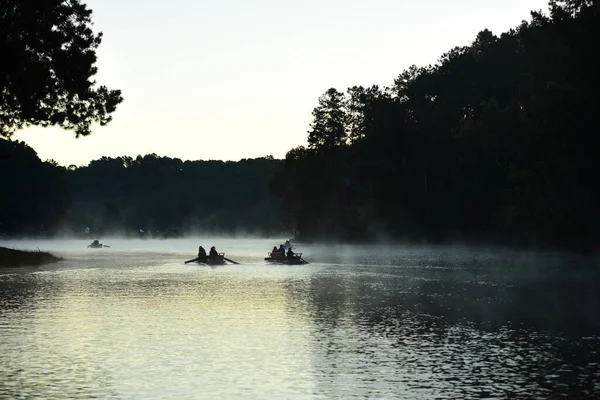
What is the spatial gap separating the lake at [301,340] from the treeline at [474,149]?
1206 inches

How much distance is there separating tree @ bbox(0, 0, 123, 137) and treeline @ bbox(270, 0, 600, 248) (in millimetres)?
41728

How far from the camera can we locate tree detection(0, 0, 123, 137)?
6141 centimetres

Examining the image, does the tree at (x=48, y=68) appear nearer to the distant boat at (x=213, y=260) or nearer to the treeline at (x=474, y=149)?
the distant boat at (x=213, y=260)

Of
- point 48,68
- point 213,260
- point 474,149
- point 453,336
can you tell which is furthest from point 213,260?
point 453,336

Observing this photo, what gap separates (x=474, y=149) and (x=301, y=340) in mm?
107880

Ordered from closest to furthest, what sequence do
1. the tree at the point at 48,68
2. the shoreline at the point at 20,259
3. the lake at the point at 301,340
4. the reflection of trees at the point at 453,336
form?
1. the lake at the point at 301,340
2. the reflection of trees at the point at 453,336
3. the tree at the point at 48,68
4. the shoreline at the point at 20,259

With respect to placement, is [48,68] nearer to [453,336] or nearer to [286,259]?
[286,259]

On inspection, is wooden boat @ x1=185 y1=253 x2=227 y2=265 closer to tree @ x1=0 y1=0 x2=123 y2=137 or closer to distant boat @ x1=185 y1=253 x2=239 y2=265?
distant boat @ x1=185 y1=253 x2=239 y2=265

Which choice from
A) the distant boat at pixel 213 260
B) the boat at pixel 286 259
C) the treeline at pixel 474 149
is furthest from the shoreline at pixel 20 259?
the treeline at pixel 474 149

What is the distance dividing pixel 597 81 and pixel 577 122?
4.04 m

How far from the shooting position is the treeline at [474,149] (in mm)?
85500

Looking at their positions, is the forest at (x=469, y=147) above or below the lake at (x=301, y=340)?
above

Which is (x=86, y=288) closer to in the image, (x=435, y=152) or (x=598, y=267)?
(x=598, y=267)

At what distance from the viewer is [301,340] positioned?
95.8ft
